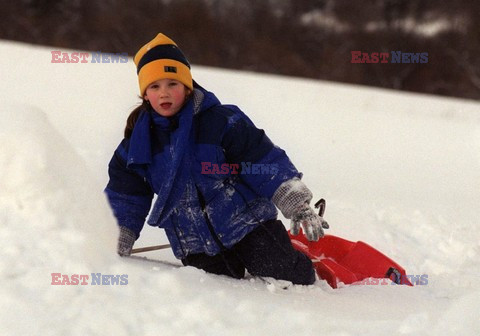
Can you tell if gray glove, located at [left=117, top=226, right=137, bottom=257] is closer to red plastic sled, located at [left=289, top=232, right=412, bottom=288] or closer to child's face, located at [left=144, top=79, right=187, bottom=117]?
child's face, located at [left=144, top=79, right=187, bottom=117]

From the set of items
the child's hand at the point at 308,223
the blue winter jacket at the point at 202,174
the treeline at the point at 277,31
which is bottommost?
the child's hand at the point at 308,223

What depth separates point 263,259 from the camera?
2.34 m

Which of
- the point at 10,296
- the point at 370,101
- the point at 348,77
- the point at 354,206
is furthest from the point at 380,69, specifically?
the point at 10,296

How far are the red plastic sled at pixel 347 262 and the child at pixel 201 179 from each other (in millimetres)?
163

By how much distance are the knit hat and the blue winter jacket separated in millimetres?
99

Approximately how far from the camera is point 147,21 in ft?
35.3

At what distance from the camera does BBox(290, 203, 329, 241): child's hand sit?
2.06 metres

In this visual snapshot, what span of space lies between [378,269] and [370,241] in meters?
0.78

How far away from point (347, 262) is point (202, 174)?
2.86ft

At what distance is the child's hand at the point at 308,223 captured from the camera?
2.06 metres

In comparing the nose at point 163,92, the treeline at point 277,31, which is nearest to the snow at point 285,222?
the nose at point 163,92

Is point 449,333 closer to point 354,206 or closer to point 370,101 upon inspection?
point 354,206

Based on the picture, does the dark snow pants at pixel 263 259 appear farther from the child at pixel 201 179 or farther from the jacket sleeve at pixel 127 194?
the jacket sleeve at pixel 127 194

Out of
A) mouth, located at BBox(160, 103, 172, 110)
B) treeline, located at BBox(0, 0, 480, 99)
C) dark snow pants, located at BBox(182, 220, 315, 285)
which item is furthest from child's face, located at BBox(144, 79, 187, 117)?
treeline, located at BBox(0, 0, 480, 99)
